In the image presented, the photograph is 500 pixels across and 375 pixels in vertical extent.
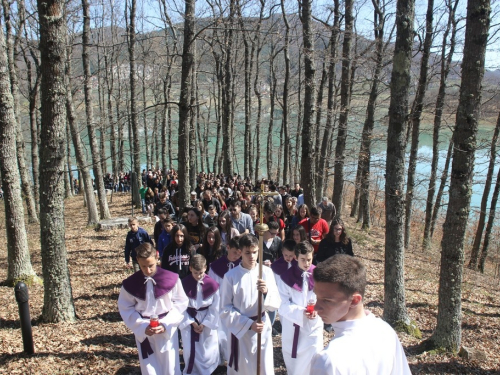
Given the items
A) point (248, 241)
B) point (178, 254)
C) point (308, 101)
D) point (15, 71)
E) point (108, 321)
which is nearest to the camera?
point (248, 241)

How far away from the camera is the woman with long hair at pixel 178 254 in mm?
6246

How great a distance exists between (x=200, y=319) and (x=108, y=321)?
2277 millimetres

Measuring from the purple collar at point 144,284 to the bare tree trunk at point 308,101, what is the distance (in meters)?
5.89

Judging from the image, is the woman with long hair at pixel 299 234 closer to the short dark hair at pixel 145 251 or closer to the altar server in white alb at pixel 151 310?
the altar server in white alb at pixel 151 310

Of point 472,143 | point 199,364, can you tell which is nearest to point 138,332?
point 199,364

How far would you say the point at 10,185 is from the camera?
7.45 metres

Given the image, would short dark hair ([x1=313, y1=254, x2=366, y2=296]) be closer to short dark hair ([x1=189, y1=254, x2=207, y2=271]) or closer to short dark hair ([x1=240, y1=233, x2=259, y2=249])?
short dark hair ([x1=240, y1=233, x2=259, y2=249])

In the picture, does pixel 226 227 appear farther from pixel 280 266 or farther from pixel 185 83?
pixel 185 83

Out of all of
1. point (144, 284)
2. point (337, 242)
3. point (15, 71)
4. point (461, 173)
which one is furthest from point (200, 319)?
point (15, 71)

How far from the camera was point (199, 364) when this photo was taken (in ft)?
17.4

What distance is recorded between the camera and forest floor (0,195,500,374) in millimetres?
5316

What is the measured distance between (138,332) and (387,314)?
4373mm

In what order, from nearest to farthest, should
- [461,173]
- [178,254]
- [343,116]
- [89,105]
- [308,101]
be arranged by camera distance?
[461,173] < [178,254] < [308,101] < [343,116] < [89,105]

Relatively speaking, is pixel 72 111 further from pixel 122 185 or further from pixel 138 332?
pixel 122 185
